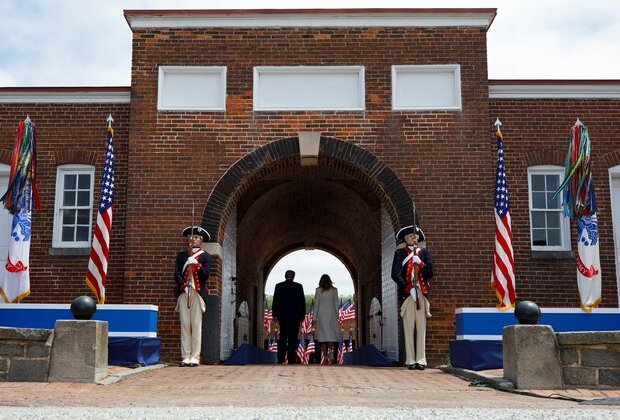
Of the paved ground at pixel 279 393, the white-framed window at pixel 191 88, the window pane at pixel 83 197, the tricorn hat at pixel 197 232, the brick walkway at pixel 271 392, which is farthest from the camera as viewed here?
the window pane at pixel 83 197

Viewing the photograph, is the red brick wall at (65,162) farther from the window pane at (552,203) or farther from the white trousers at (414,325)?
the window pane at (552,203)

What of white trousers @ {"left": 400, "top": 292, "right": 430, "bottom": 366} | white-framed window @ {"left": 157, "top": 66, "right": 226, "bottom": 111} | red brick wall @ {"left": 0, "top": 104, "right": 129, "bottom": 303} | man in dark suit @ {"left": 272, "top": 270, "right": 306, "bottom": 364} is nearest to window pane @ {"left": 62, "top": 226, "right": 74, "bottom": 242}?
red brick wall @ {"left": 0, "top": 104, "right": 129, "bottom": 303}

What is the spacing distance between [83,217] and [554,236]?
8.75m

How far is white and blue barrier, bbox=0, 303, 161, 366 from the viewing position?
1248 centimetres

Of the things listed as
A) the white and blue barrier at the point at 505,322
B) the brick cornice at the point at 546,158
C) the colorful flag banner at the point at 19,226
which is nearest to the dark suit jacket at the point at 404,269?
the white and blue barrier at the point at 505,322

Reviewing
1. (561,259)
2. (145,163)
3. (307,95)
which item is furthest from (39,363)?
(561,259)

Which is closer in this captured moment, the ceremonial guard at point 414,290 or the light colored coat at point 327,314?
the ceremonial guard at point 414,290

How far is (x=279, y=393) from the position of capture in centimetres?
829

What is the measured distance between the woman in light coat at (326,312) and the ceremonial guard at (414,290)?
467cm

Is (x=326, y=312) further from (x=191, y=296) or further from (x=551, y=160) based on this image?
(x=551, y=160)

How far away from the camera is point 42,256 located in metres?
15.1

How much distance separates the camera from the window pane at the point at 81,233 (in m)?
15.3

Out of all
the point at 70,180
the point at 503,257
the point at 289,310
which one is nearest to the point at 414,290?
the point at 503,257

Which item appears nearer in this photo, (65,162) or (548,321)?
(548,321)
